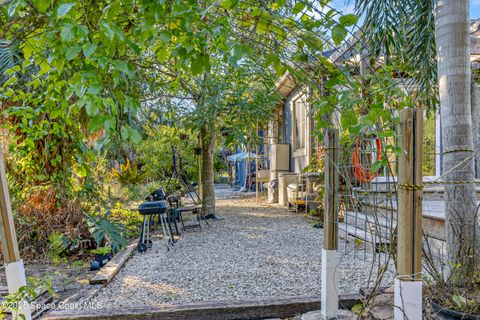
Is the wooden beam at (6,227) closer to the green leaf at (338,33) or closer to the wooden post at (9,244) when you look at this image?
the wooden post at (9,244)

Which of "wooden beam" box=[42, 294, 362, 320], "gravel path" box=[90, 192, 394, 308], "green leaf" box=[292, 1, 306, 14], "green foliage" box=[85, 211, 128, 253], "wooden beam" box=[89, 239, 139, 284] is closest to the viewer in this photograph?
"green leaf" box=[292, 1, 306, 14]

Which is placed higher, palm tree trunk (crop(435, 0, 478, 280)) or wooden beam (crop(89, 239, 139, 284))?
palm tree trunk (crop(435, 0, 478, 280))

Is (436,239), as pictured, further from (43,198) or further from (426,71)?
(43,198)

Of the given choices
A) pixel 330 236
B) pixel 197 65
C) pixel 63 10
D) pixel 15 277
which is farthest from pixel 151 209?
pixel 63 10

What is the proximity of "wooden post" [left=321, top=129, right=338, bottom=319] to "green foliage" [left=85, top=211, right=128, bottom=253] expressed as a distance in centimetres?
288

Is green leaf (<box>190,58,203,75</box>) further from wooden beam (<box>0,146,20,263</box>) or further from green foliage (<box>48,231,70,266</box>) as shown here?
green foliage (<box>48,231,70,266</box>)

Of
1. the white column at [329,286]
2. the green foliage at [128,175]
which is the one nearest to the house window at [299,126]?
the green foliage at [128,175]

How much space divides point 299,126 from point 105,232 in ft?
20.9

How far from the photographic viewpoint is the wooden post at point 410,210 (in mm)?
1391

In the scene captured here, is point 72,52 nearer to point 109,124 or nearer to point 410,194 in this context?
point 109,124

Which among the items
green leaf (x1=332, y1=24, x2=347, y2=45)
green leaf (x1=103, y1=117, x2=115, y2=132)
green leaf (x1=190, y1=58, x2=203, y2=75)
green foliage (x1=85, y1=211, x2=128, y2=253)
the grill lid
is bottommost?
green foliage (x1=85, y1=211, x2=128, y2=253)

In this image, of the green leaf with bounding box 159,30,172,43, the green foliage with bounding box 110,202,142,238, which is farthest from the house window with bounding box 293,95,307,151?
the green leaf with bounding box 159,30,172,43

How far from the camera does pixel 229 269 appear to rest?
3635 millimetres

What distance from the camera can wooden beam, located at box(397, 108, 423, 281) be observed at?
1.40 m
